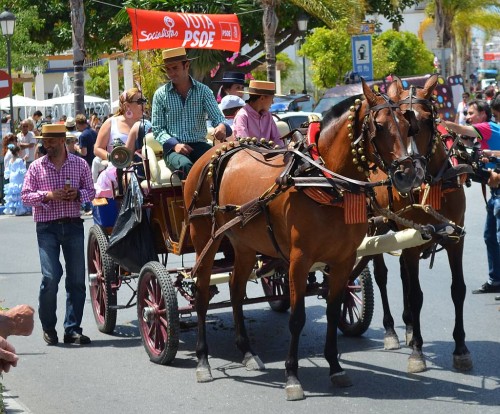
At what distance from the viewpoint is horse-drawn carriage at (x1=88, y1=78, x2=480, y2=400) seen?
7082mm

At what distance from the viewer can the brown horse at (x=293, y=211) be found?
6.97 meters

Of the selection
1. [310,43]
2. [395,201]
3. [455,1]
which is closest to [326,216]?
[395,201]

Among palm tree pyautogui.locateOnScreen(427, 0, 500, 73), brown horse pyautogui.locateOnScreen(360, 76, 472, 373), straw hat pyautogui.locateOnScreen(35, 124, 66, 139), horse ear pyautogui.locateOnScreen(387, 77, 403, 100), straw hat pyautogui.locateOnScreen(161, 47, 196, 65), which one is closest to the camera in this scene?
horse ear pyautogui.locateOnScreen(387, 77, 403, 100)

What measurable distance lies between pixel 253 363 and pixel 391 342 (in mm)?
1244

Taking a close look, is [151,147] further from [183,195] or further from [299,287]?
[299,287]

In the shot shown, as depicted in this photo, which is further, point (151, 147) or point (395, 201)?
point (151, 147)

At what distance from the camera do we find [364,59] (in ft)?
84.3

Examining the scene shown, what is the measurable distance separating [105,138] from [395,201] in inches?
156

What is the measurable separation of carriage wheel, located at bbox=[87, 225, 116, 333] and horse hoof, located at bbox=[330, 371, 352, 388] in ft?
9.28

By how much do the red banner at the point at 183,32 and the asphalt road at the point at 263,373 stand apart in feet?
18.9

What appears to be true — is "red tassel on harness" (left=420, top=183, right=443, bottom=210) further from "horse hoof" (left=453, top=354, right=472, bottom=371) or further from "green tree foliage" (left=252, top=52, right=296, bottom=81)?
"green tree foliage" (left=252, top=52, right=296, bottom=81)

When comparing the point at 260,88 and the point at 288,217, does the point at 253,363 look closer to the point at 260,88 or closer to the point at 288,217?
the point at 288,217

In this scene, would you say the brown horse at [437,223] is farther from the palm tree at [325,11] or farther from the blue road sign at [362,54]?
the palm tree at [325,11]

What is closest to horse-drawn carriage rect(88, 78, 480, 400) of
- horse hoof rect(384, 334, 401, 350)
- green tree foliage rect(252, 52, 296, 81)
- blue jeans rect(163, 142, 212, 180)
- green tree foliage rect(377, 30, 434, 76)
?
blue jeans rect(163, 142, 212, 180)
